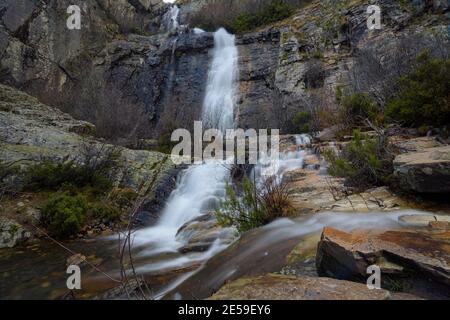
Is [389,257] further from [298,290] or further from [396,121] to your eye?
[396,121]

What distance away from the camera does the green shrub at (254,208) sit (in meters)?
4.36

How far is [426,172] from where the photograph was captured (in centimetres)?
397

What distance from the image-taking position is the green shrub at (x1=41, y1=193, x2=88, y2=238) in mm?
5922

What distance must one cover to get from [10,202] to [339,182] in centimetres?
688

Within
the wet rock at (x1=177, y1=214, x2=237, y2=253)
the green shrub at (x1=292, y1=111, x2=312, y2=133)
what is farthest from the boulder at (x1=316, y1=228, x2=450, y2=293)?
the green shrub at (x1=292, y1=111, x2=312, y2=133)

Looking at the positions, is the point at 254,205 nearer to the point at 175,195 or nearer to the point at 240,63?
the point at 175,195

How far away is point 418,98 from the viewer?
626cm

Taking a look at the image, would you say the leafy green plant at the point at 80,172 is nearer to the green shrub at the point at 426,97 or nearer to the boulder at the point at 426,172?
the boulder at the point at 426,172

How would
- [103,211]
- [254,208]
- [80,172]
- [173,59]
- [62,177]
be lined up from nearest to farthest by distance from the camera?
[254,208]
[103,211]
[62,177]
[80,172]
[173,59]

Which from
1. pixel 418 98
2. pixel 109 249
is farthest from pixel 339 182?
pixel 109 249

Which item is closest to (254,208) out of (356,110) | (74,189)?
(74,189)

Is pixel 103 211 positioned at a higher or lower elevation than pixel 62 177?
lower

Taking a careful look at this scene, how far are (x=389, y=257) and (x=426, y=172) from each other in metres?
2.26
